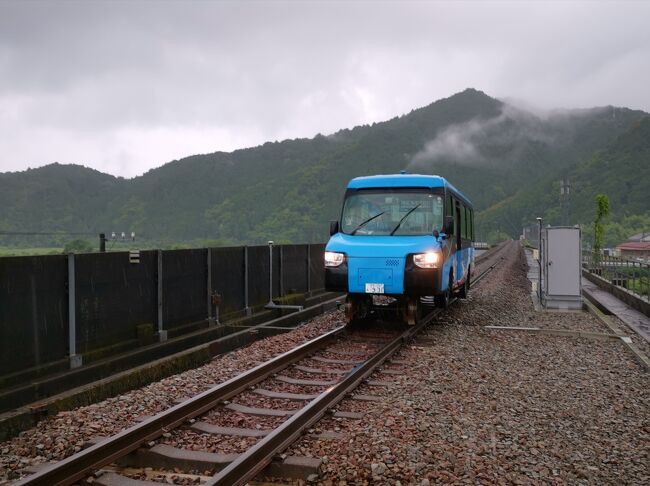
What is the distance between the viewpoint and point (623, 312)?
16062mm

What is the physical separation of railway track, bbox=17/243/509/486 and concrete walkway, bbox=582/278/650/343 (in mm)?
6547

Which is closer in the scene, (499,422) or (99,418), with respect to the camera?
(499,422)

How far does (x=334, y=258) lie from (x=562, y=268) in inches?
311

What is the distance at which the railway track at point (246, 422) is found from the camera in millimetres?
4719

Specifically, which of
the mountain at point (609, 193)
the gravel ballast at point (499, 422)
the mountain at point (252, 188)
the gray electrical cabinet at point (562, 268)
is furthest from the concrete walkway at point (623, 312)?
the mountain at point (609, 193)

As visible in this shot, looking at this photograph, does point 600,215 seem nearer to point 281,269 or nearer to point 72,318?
point 281,269

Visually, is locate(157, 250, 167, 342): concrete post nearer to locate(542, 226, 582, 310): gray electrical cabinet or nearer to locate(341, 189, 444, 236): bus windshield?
locate(341, 189, 444, 236): bus windshield

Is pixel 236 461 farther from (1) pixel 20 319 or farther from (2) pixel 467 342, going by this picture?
(2) pixel 467 342

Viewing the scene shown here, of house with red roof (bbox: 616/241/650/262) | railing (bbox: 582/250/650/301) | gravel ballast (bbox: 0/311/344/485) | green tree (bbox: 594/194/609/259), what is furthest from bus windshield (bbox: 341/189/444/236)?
house with red roof (bbox: 616/241/650/262)

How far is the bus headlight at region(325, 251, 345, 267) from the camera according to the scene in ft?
35.9

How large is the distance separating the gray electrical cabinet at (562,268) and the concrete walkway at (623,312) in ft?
4.00

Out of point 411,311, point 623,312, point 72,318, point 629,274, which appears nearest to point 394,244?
point 411,311

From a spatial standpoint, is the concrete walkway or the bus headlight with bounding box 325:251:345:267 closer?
the bus headlight with bounding box 325:251:345:267

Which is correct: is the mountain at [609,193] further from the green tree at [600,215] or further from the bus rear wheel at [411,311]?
the bus rear wheel at [411,311]
